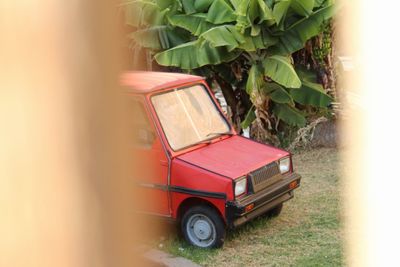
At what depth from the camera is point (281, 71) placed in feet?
21.5

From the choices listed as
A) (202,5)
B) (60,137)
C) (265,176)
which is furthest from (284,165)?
(60,137)

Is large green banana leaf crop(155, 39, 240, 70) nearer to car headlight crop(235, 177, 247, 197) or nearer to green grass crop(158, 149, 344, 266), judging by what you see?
green grass crop(158, 149, 344, 266)

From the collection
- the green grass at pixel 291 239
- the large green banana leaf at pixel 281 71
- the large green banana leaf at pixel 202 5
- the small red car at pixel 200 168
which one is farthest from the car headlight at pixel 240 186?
the large green banana leaf at pixel 202 5

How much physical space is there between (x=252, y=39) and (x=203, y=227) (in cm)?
285

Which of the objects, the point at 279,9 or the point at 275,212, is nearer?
the point at 275,212

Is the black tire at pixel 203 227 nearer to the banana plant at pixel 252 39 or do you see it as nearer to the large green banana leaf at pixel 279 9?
the banana plant at pixel 252 39

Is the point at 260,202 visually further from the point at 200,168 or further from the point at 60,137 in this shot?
the point at 60,137

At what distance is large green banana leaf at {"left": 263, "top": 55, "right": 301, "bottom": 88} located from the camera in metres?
6.32

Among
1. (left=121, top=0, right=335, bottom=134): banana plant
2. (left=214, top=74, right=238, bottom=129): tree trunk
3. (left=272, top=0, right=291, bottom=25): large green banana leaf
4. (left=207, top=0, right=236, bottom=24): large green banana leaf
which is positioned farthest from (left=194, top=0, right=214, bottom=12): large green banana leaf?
(left=214, top=74, right=238, bottom=129): tree trunk

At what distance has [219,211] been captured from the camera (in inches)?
181

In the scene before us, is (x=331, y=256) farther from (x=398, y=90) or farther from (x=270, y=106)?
(x=398, y=90)

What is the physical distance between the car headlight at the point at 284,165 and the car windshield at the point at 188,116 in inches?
21.4

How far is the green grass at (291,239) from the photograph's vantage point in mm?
4562

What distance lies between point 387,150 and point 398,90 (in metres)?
0.08
